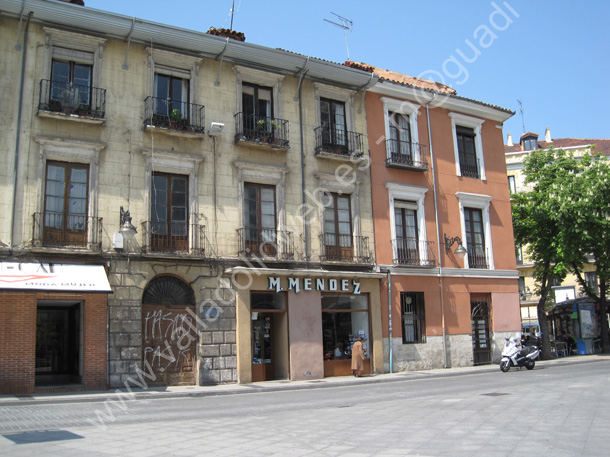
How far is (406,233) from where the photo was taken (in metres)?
24.5

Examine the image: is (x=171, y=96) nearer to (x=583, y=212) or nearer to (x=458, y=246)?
(x=458, y=246)

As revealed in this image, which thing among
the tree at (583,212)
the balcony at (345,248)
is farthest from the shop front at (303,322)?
the tree at (583,212)

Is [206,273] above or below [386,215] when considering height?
below

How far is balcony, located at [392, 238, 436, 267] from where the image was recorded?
78.1 ft

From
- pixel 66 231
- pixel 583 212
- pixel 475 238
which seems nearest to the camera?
pixel 66 231

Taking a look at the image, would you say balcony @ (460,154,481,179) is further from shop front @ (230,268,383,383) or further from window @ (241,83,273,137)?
window @ (241,83,273,137)

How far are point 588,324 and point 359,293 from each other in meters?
17.2

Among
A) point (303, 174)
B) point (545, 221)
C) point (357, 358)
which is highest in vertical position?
point (303, 174)

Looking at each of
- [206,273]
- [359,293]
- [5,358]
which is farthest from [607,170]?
[5,358]

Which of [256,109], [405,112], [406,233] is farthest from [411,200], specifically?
[256,109]

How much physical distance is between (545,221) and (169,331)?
2061cm

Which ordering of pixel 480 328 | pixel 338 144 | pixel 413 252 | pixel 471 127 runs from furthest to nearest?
pixel 471 127
pixel 480 328
pixel 413 252
pixel 338 144

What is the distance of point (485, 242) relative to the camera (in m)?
27.0

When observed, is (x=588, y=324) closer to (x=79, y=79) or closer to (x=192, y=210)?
(x=192, y=210)
